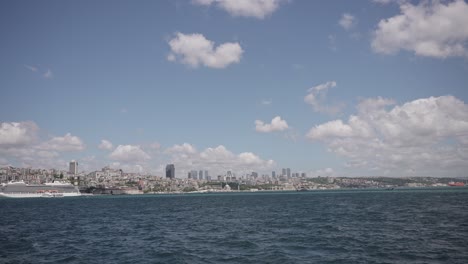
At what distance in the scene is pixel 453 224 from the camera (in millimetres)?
49781

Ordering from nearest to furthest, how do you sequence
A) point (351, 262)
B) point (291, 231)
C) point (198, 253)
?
1. point (351, 262)
2. point (198, 253)
3. point (291, 231)

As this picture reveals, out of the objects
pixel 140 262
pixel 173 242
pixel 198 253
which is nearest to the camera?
pixel 140 262

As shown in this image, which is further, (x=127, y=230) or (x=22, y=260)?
(x=127, y=230)

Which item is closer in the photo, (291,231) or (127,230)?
(291,231)

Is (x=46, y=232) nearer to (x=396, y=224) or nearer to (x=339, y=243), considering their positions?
(x=339, y=243)

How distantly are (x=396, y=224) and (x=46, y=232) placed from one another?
4978 centimetres

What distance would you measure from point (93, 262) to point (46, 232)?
84.5ft

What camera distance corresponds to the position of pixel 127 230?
52.4 metres

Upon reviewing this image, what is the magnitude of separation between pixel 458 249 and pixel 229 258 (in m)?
20.6

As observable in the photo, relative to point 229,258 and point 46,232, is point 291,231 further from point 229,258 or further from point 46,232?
point 46,232

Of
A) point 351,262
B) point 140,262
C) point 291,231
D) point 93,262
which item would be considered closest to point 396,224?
point 291,231

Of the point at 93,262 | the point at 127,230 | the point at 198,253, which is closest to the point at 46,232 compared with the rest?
the point at 127,230

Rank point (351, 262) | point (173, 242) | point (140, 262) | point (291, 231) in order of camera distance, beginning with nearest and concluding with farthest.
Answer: point (351, 262) → point (140, 262) → point (173, 242) → point (291, 231)

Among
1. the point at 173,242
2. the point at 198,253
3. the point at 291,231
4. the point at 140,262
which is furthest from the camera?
the point at 291,231
